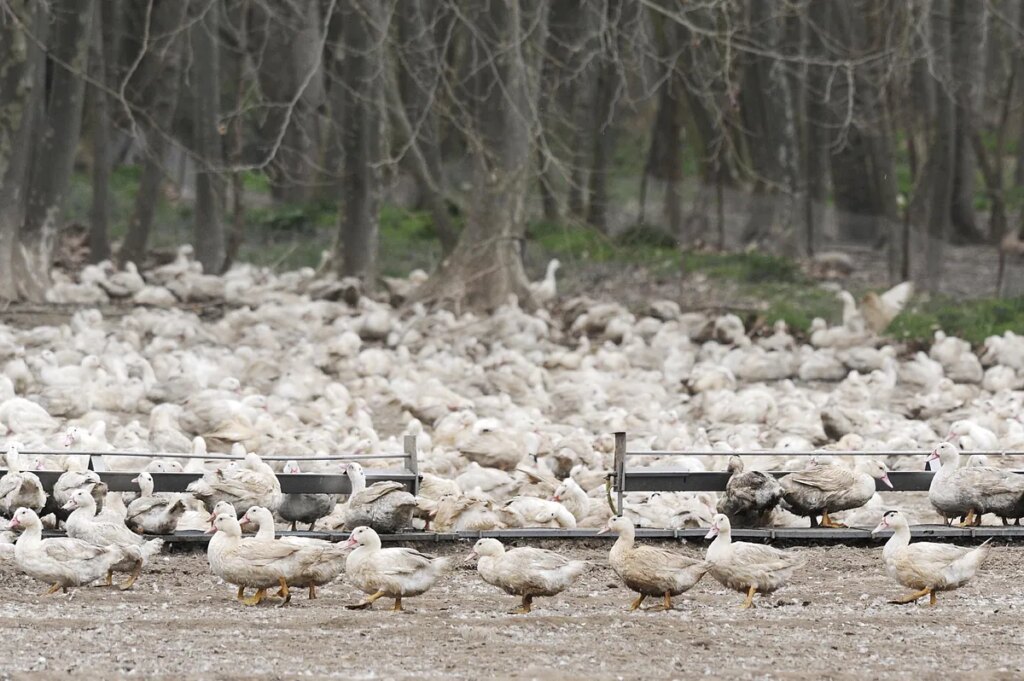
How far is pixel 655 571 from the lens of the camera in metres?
7.86

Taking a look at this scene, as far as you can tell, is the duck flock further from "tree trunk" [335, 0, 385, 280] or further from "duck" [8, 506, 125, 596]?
"tree trunk" [335, 0, 385, 280]

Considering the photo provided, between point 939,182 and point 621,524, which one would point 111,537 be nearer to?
point 621,524

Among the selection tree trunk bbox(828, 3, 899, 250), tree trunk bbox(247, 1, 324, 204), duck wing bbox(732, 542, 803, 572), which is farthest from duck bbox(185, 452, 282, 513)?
tree trunk bbox(247, 1, 324, 204)

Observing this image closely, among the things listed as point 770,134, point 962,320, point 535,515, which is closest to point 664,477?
point 535,515

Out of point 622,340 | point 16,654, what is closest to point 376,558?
point 16,654

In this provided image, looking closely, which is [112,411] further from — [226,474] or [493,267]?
[493,267]

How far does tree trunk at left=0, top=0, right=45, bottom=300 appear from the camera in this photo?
749 inches

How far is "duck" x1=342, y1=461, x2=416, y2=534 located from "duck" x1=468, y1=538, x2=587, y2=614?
1.69m

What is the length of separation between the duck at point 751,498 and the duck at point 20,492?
4117 millimetres

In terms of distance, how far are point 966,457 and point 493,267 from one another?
8.79 m

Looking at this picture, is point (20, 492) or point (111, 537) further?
point (20, 492)

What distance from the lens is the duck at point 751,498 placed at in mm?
9930

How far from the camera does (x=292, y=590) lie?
850cm

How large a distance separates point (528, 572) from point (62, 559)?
2331mm
